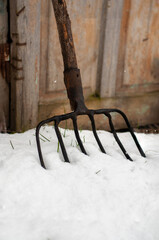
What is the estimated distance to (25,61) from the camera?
6.95 ft

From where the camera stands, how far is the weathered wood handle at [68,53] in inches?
64.7

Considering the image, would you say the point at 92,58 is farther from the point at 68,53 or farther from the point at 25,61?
the point at 68,53

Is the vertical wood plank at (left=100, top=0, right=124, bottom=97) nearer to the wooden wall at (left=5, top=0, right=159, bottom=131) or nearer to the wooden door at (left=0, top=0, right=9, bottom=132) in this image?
the wooden wall at (left=5, top=0, right=159, bottom=131)

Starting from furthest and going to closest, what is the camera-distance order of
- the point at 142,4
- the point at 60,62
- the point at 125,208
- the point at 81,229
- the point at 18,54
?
the point at 142,4, the point at 60,62, the point at 18,54, the point at 125,208, the point at 81,229

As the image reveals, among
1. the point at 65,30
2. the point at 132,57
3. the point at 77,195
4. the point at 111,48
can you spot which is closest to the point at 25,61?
the point at 65,30

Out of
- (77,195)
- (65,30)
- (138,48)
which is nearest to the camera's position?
(77,195)

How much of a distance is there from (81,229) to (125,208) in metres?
0.25

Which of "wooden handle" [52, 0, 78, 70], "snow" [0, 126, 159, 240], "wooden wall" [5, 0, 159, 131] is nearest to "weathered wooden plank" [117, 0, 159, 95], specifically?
"wooden wall" [5, 0, 159, 131]

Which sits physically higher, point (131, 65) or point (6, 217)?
point (131, 65)

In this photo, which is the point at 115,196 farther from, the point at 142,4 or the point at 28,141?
the point at 142,4

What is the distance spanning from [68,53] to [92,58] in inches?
32.2

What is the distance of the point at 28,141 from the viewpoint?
6.30ft

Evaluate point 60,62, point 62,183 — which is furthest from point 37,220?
point 60,62

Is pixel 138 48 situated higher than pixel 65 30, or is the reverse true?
pixel 65 30
